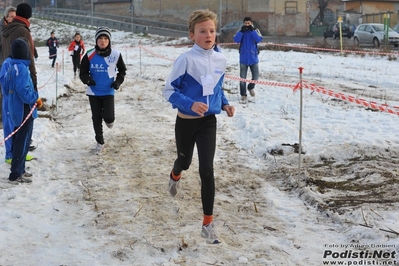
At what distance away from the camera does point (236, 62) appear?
21.4 m

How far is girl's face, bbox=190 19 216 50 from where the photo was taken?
15.6 ft

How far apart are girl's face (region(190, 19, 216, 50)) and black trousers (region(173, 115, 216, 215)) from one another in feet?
2.20

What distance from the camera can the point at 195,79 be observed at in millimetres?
4820

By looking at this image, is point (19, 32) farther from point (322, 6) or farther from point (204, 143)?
point (322, 6)

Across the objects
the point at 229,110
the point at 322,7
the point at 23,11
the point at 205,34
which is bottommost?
the point at 229,110

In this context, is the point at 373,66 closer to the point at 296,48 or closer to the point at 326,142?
the point at 296,48

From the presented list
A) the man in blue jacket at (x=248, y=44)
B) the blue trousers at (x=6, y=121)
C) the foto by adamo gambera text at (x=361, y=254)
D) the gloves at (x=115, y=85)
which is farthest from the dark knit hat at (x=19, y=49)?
the man in blue jacket at (x=248, y=44)

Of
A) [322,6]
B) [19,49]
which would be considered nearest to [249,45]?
[19,49]

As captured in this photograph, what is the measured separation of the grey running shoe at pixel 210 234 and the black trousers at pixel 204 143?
0.13m

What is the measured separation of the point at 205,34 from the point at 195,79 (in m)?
0.41

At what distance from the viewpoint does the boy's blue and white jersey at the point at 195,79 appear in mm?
4770

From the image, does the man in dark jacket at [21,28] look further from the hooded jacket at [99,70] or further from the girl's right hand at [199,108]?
the girl's right hand at [199,108]

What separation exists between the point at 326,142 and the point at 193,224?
3.66 m

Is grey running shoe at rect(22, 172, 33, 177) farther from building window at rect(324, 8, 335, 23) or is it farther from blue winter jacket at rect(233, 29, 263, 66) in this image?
building window at rect(324, 8, 335, 23)
